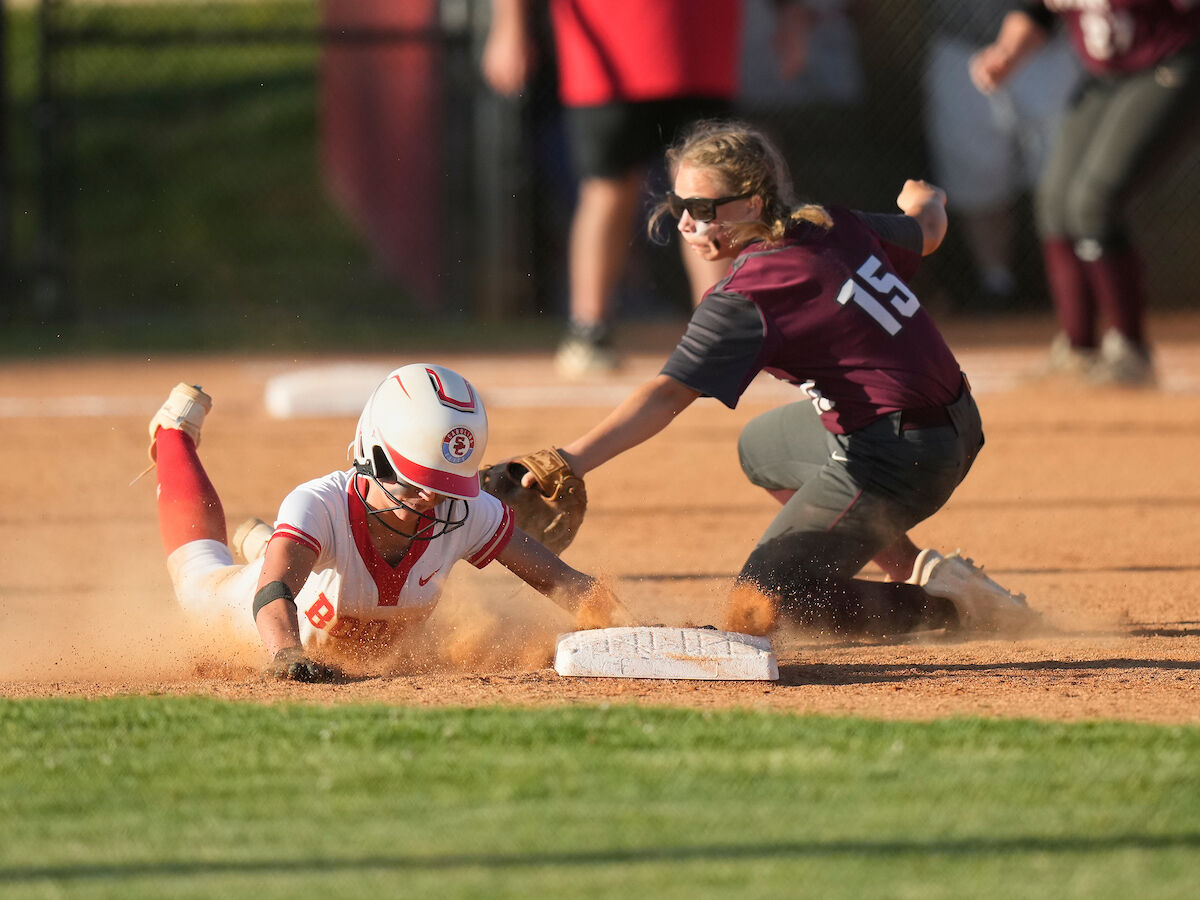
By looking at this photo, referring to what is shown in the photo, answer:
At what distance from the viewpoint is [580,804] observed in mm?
2881

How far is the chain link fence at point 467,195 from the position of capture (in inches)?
460

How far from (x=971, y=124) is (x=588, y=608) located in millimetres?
9064

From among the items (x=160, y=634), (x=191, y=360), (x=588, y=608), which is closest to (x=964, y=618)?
(x=588, y=608)

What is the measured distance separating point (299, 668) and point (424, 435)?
59 centimetres

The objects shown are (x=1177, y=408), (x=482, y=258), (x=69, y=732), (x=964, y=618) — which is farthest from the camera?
(x=482, y=258)

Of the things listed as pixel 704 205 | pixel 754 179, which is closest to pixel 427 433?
pixel 704 205

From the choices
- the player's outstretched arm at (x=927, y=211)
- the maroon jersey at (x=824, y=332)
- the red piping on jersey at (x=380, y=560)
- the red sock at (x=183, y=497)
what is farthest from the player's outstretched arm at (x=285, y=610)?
the player's outstretched arm at (x=927, y=211)

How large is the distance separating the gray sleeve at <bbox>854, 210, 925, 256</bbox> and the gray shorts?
460mm

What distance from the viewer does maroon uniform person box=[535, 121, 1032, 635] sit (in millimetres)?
4160

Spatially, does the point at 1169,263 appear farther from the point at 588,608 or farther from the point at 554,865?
the point at 554,865

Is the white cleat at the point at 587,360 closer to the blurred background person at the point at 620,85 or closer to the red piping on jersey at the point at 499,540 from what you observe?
the blurred background person at the point at 620,85

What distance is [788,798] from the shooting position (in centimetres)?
290

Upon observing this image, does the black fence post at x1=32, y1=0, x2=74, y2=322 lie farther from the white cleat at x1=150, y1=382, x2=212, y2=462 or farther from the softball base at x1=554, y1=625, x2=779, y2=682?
the softball base at x1=554, y1=625, x2=779, y2=682

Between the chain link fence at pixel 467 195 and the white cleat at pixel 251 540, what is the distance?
21.3 ft
